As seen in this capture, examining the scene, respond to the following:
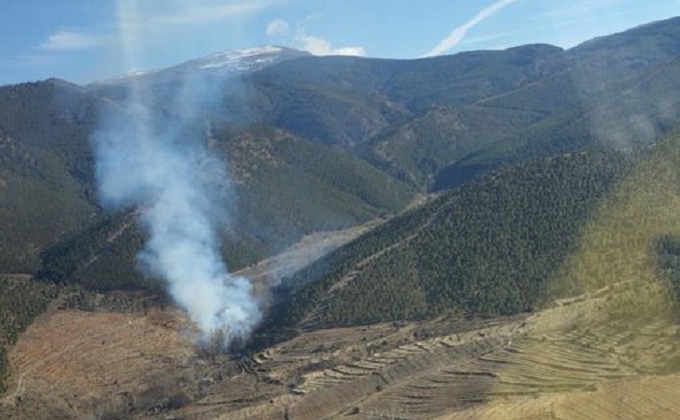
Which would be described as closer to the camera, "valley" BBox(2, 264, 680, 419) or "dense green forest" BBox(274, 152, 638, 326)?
"valley" BBox(2, 264, 680, 419)

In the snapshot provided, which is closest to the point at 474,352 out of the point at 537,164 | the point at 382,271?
the point at 382,271

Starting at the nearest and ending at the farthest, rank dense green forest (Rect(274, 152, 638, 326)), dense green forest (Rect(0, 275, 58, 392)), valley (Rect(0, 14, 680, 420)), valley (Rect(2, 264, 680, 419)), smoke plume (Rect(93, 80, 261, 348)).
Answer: valley (Rect(2, 264, 680, 419))
valley (Rect(0, 14, 680, 420))
dense green forest (Rect(274, 152, 638, 326))
dense green forest (Rect(0, 275, 58, 392))
smoke plume (Rect(93, 80, 261, 348))

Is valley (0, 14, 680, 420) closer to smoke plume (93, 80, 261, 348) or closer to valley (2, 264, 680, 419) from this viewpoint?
valley (2, 264, 680, 419)

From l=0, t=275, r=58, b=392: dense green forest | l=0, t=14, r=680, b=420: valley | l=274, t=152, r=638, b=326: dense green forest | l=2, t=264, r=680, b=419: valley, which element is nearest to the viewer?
l=2, t=264, r=680, b=419: valley

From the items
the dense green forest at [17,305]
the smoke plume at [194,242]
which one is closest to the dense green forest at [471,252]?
the smoke plume at [194,242]

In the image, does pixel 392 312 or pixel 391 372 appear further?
pixel 392 312

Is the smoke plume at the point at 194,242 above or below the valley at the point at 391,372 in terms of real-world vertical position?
above

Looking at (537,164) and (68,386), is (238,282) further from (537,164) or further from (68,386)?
(537,164)

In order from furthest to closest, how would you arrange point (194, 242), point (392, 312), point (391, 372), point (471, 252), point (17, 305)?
1. point (194, 242)
2. point (17, 305)
3. point (471, 252)
4. point (392, 312)
5. point (391, 372)

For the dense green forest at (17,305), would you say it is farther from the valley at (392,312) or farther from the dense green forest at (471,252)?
the dense green forest at (471,252)

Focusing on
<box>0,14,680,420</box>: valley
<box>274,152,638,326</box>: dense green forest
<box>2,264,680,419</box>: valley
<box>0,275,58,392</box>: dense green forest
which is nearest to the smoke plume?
<box>0,14,680,420</box>: valley

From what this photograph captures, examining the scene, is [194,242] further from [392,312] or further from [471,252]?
[471,252]

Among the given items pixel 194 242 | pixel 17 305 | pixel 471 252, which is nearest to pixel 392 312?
pixel 471 252

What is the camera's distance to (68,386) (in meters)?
95.9
